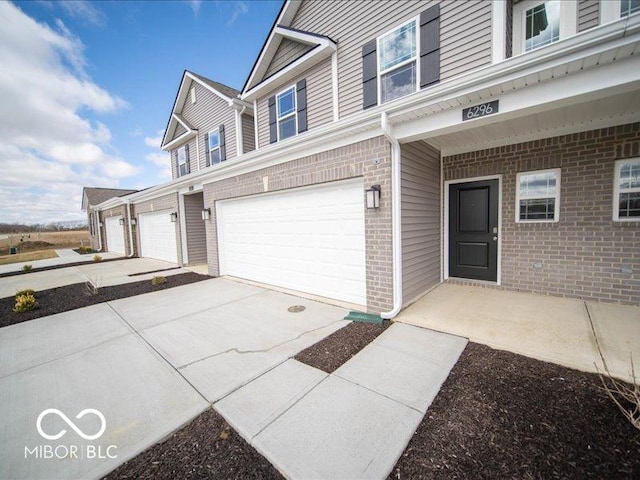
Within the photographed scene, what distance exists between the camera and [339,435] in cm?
199

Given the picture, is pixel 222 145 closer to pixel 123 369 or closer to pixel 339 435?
pixel 123 369

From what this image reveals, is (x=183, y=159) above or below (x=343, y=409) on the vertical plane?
above

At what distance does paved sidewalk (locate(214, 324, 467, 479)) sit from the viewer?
1.79m

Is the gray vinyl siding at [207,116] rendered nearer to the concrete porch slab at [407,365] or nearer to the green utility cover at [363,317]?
the green utility cover at [363,317]

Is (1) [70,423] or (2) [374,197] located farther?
(2) [374,197]

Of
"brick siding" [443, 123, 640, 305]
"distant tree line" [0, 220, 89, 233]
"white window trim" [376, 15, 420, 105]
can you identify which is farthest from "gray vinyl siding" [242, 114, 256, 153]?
"distant tree line" [0, 220, 89, 233]

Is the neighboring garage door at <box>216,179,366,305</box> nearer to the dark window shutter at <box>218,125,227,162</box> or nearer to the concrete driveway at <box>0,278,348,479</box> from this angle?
the concrete driveway at <box>0,278,348,479</box>

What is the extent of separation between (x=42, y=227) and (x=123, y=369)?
236ft

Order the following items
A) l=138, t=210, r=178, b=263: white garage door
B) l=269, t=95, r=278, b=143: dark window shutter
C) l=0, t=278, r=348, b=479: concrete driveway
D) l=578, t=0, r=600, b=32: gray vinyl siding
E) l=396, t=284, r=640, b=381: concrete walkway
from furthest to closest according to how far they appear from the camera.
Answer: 1. l=138, t=210, r=178, b=263: white garage door
2. l=269, t=95, r=278, b=143: dark window shutter
3. l=578, t=0, r=600, b=32: gray vinyl siding
4. l=396, t=284, r=640, b=381: concrete walkway
5. l=0, t=278, r=348, b=479: concrete driveway

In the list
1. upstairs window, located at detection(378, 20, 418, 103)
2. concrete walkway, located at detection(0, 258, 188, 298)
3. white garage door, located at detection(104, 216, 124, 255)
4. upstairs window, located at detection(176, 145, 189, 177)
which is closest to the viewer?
upstairs window, located at detection(378, 20, 418, 103)

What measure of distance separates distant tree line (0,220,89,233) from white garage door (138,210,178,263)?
1733 inches

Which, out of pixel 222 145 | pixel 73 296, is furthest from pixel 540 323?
pixel 222 145

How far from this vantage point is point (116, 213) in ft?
51.7

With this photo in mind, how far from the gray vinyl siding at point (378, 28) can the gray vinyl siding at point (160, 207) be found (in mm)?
7337
